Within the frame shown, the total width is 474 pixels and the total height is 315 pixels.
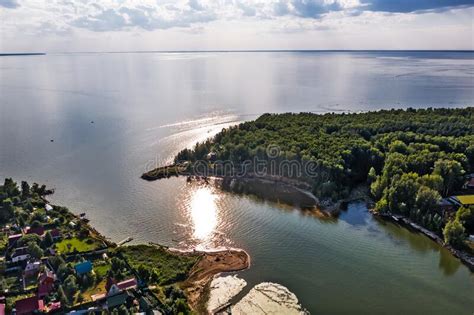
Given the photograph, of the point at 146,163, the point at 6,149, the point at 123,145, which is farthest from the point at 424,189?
the point at 6,149

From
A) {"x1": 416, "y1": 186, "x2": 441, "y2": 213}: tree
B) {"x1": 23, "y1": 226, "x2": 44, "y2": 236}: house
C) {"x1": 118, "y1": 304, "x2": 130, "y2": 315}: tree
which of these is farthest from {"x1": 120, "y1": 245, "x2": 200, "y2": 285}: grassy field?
{"x1": 416, "y1": 186, "x2": 441, "y2": 213}: tree

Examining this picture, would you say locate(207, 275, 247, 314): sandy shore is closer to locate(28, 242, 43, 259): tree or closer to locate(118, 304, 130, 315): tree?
locate(118, 304, 130, 315): tree

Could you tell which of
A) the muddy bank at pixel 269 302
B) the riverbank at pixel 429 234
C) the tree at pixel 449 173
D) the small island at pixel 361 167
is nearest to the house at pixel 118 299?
the muddy bank at pixel 269 302

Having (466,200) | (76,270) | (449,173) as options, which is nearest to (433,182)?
(466,200)

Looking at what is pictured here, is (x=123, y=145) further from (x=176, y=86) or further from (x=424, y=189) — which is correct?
(x=176, y=86)

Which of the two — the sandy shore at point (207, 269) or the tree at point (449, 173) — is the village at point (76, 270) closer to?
the sandy shore at point (207, 269)
